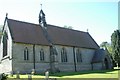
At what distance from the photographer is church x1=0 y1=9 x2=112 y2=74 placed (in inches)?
1288

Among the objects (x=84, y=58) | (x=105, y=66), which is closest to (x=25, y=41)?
(x=84, y=58)

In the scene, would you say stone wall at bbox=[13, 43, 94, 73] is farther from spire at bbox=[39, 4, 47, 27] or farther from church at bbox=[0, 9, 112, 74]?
spire at bbox=[39, 4, 47, 27]

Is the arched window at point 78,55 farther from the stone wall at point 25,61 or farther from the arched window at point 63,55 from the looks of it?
the stone wall at point 25,61

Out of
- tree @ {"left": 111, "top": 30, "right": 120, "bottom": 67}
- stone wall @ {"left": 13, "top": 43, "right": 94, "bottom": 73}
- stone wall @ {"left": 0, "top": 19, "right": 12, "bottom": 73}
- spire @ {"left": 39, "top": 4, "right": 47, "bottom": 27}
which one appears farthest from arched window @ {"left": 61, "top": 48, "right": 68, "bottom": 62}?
tree @ {"left": 111, "top": 30, "right": 120, "bottom": 67}

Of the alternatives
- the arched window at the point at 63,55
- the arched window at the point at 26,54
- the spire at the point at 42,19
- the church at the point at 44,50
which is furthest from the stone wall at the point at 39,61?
the spire at the point at 42,19

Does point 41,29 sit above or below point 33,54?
above

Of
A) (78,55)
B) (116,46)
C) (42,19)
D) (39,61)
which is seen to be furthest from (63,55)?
(116,46)

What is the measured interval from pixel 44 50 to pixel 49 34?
14.8 ft

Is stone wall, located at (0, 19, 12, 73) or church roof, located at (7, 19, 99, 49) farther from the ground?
church roof, located at (7, 19, 99, 49)

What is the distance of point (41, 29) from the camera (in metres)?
39.9

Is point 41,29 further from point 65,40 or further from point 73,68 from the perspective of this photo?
point 73,68

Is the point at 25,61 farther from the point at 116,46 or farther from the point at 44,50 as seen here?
the point at 116,46

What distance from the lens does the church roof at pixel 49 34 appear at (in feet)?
113

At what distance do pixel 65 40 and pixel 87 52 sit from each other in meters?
6.62
